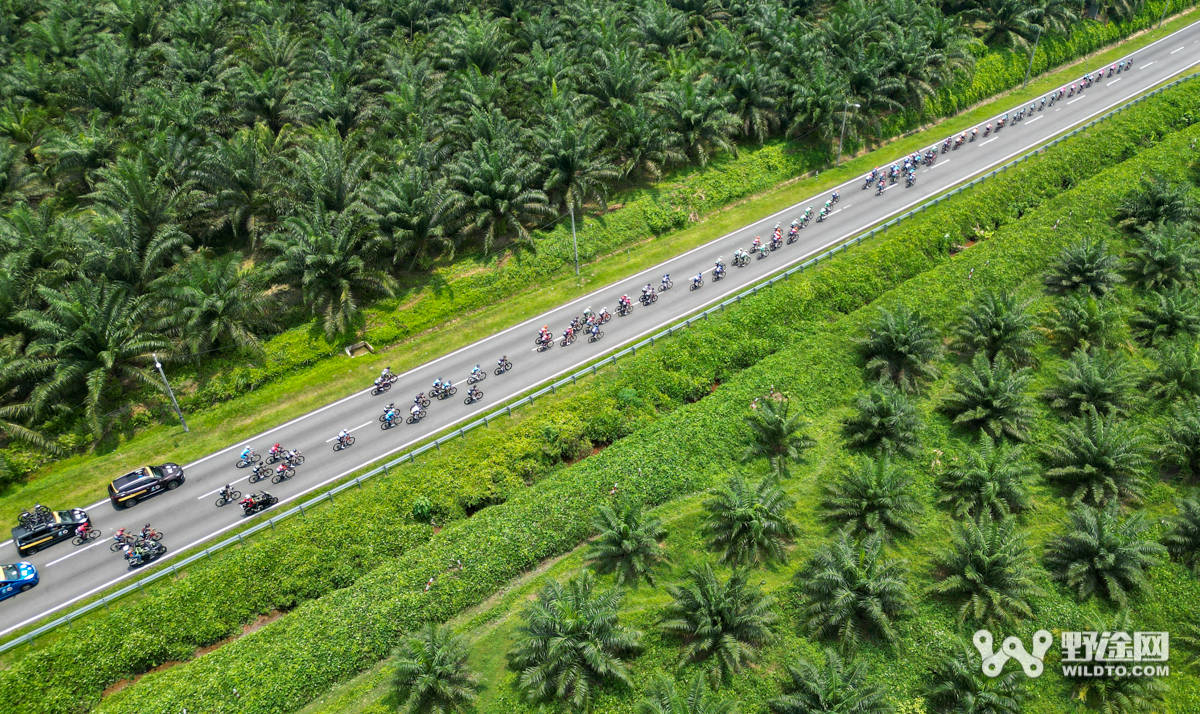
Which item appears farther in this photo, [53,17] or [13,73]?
[53,17]

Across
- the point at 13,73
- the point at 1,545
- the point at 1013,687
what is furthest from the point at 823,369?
the point at 13,73

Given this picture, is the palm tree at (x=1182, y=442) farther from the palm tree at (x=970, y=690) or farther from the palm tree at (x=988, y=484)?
the palm tree at (x=970, y=690)

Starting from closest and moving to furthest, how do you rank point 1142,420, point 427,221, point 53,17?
point 1142,420, point 427,221, point 53,17

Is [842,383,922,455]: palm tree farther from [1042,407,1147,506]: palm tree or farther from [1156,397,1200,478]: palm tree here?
[1156,397,1200,478]: palm tree

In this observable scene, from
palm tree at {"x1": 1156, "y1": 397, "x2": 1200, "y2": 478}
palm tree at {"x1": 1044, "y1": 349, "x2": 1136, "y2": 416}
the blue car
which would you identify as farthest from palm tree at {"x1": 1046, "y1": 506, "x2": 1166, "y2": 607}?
the blue car

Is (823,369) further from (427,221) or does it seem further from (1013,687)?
(427,221)

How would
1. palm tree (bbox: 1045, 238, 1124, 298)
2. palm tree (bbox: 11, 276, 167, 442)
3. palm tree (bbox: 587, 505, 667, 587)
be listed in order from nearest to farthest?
palm tree (bbox: 587, 505, 667, 587), palm tree (bbox: 11, 276, 167, 442), palm tree (bbox: 1045, 238, 1124, 298)
